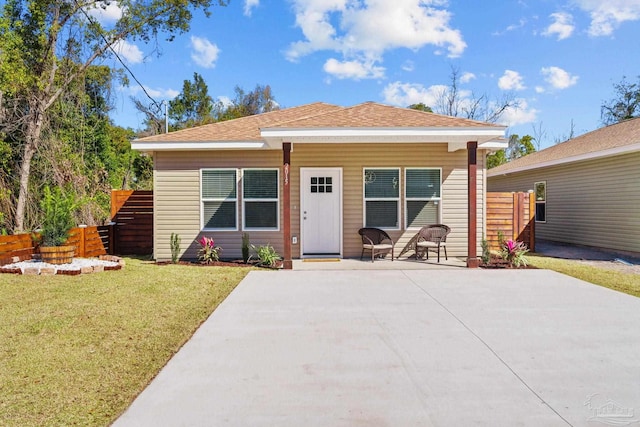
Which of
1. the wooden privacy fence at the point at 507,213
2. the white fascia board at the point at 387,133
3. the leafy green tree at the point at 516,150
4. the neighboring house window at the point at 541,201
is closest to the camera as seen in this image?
the white fascia board at the point at 387,133

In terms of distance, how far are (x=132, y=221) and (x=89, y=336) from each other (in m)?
7.08

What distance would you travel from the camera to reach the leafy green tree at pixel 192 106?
31.5 metres

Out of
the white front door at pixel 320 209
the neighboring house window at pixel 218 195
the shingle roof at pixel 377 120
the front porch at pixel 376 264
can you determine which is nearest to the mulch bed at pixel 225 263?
the front porch at pixel 376 264

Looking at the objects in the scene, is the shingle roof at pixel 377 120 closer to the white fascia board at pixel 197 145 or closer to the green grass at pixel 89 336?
the white fascia board at pixel 197 145

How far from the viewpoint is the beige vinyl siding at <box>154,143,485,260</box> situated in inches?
359

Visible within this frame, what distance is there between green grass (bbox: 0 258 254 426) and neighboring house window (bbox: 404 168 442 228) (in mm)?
4537

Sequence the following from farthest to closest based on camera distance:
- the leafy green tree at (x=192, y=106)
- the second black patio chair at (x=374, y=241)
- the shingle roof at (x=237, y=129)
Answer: the leafy green tree at (x=192, y=106) < the shingle roof at (x=237, y=129) < the second black patio chair at (x=374, y=241)

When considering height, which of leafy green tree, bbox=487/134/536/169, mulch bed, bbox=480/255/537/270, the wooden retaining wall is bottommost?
mulch bed, bbox=480/255/537/270

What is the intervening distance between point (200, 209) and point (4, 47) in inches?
401

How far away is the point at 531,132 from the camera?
115 feet

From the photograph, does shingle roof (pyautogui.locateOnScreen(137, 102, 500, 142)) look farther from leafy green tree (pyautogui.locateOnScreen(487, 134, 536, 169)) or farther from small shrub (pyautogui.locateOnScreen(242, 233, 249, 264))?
leafy green tree (pyautogui.locateOnScreen(487, 134, 536, 169))

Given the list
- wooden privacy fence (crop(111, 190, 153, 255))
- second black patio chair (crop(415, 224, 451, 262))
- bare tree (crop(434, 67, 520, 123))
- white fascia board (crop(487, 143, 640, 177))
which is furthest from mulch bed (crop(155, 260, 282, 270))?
bare tree (crop(434, 67, 520, 123))

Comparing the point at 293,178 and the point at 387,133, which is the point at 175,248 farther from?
the point at 387,133

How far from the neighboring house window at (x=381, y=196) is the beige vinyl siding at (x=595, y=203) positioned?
6503 millimetres
